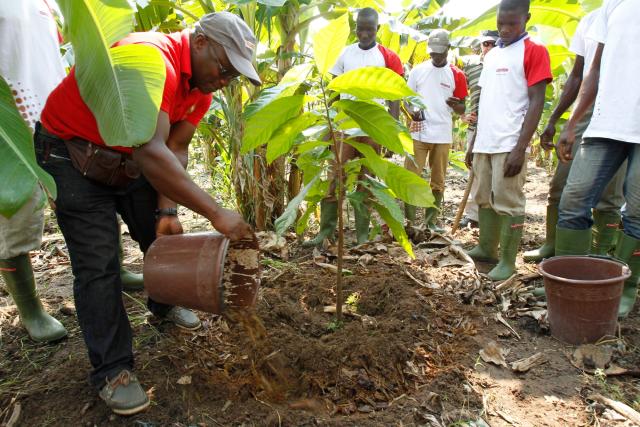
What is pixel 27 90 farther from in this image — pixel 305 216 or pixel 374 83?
pixel 374 83

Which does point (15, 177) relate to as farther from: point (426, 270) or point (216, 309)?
point (426, 270)

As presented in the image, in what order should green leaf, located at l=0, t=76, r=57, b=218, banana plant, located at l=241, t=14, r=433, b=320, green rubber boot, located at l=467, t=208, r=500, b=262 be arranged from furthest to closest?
green rubber boot, located at l=467, t=208, r=500, b=262, banana plant, located at l=241, t=14, r=433, b=320, green leaf, located at l=0, t=76, r=57, b=218

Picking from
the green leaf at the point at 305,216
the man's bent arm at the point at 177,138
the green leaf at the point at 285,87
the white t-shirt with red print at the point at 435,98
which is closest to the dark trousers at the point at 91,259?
the man's bent arm at the point at 177,138

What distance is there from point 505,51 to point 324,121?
5.02ft

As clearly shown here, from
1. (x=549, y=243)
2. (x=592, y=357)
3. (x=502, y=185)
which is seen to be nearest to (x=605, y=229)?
(x=549, y=243)

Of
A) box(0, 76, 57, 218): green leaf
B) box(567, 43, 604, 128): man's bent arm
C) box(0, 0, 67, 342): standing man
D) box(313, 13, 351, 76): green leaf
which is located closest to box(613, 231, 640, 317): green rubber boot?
box(567, 43, 604, 128): man's bent arm

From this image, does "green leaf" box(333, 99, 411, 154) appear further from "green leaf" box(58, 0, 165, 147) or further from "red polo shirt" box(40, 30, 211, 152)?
"green leaf" box(58, 0, 165, 147)

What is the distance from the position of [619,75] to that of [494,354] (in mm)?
1509

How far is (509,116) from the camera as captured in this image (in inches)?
119

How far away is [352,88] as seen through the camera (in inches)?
75.2

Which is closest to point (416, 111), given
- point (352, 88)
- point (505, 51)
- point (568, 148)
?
point (505, 51)

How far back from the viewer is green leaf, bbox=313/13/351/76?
74.5 inches

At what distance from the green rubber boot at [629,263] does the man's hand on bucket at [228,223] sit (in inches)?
77.4

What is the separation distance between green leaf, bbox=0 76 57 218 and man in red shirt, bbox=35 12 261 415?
16.0 inches
